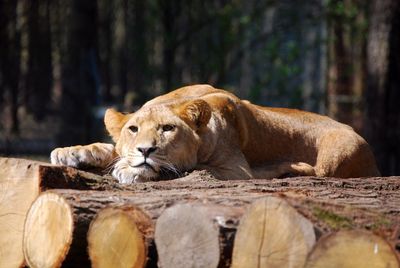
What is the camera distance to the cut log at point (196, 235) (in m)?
4.22

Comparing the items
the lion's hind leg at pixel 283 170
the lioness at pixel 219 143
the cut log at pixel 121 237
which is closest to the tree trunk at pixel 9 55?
the lioness at pixel 219 143

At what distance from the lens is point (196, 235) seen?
425 centimetres

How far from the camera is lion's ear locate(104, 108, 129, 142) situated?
247 inches

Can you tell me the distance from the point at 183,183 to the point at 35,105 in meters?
15.5

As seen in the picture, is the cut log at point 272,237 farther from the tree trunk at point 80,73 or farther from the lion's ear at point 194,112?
the tree trunk at point 80,73

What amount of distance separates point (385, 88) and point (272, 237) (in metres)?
6.92

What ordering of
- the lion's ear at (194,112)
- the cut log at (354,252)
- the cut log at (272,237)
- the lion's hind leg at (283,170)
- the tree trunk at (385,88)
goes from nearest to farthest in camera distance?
the cut log at (354,252) < the cut log at (272,237) < the lion's ear at (194,112) < the lion's hind leg at (283,170) < the tree trunk at (385,88)

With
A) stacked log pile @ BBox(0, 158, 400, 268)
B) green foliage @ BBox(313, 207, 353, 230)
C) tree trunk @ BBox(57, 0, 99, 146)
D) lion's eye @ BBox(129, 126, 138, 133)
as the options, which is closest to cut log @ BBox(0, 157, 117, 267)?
stacked log pile @ BBox(0, 158, 400, 268)

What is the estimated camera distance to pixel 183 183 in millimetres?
5453

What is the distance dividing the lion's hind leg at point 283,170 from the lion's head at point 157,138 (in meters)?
0.66

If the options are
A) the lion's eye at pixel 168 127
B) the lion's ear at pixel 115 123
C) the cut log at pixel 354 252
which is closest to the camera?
the cut log at pixel 354 252

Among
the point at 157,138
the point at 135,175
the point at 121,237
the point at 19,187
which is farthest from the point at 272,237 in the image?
the point at 157,138

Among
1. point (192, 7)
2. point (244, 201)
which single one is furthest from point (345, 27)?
point (244, 201)

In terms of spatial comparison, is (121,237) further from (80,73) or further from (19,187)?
(80,73)
